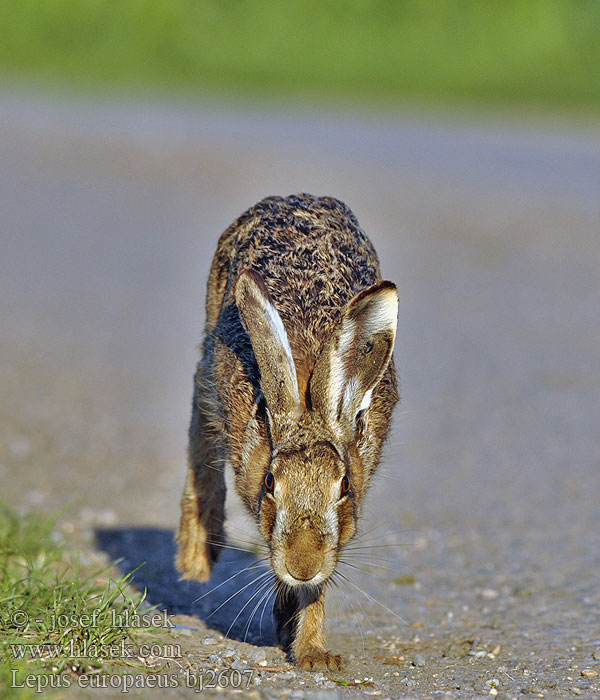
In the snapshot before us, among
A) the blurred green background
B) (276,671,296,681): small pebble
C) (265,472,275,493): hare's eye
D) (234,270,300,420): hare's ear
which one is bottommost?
(276,671,296,681): small pebble

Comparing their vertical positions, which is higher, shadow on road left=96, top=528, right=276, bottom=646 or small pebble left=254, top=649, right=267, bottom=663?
shadow on road left=96, top=528, right=276, bottom=646

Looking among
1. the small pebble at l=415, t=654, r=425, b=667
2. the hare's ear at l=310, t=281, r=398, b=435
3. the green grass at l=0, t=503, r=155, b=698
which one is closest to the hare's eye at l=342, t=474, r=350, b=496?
the hare's ear at l=310, t=281, r=398, b=435

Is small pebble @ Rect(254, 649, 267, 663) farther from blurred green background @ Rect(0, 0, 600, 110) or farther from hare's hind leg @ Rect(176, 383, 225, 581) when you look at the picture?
blurred green background @ Rect(0, 0, 600, 110)

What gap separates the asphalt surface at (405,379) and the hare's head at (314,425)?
0.67 metres

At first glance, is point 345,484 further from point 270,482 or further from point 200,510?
point 200,510

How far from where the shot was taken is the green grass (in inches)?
180

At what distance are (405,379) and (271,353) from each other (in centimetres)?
696

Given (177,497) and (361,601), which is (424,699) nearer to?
(361,601)

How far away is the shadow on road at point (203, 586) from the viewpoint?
6219 millimetres

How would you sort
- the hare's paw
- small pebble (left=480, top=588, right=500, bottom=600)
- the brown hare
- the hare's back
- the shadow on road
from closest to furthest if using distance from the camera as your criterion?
the brown hare → the hare's paw → the hare's back → the shadow on road → small pebble (left=480, top=588, right=500, bottom=600)

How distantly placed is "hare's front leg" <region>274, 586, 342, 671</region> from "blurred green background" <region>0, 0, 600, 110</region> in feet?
92.0

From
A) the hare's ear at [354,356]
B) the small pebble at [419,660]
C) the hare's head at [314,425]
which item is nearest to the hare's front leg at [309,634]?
the small pebble at [419,660]

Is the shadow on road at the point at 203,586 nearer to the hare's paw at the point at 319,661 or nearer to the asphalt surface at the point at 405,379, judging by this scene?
the asphalt surface at the point at 405,379

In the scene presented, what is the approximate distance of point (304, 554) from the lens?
14.8 ft
